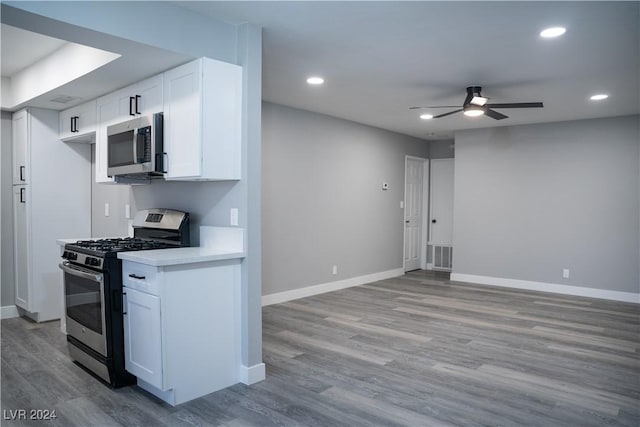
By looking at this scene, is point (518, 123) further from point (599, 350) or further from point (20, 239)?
point (20, 239)

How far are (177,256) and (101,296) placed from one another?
63 centimetres

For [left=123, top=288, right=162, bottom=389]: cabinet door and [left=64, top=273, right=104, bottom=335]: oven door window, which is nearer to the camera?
[left=123, top=288, right=162, bottom=389]: cabinet door

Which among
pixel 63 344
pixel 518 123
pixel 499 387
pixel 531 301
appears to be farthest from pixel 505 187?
pixel 63 344

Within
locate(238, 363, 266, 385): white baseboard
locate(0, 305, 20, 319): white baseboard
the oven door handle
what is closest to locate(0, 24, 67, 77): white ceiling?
the oven door handle

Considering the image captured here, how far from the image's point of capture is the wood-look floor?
2.66 m

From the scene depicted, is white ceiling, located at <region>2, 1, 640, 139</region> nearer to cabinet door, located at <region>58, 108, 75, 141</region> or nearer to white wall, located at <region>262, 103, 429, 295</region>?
cabinet door, located at <region>58, 108, 75, 141</region>

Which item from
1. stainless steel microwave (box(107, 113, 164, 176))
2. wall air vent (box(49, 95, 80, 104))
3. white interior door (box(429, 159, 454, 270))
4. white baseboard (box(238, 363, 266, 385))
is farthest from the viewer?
white interior door (box(429, 159, 454, 270))

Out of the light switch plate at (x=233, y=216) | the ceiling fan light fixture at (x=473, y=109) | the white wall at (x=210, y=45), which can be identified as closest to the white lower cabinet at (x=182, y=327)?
the white wall at (x=210, y=45)

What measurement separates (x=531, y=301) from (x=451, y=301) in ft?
3.40

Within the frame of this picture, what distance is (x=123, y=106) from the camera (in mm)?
3631

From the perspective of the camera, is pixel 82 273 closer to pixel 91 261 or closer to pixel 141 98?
pixel 91 261

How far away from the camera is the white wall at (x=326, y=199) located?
214 inches

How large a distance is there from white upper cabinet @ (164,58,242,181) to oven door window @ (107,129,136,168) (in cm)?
41

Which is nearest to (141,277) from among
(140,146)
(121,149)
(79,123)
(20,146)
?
(140,146)
